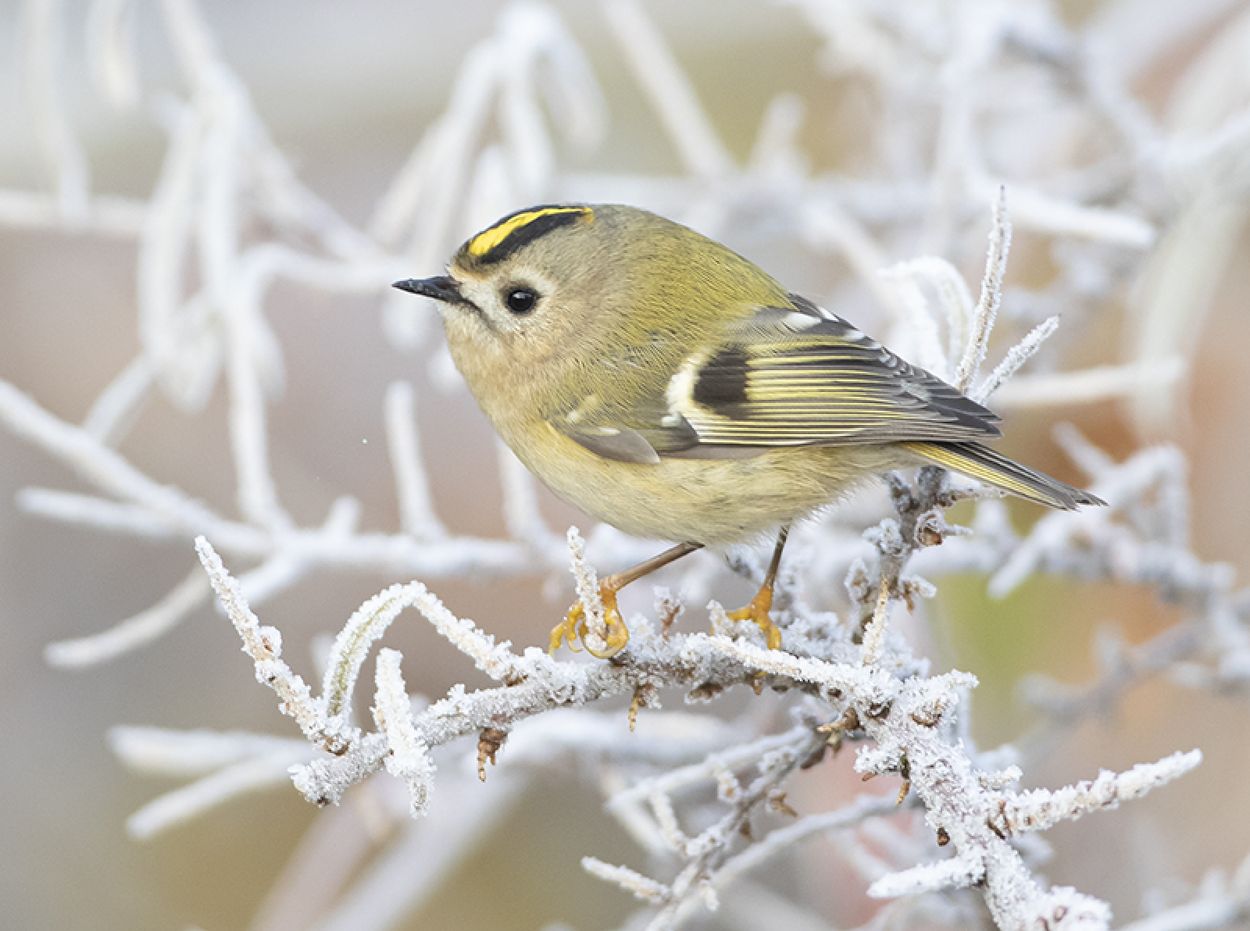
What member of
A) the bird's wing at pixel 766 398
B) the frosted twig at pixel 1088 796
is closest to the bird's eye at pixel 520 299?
the bird's wing at pixel 766 398

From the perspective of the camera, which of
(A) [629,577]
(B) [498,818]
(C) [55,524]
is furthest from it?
(C) [55,524]

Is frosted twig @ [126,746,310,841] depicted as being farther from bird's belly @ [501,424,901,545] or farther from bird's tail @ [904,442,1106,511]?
bird's tail @ [904,442,1106,511]

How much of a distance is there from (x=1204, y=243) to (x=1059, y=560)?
68cm

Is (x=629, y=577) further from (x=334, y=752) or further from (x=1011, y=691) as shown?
(x=1011, y=691)

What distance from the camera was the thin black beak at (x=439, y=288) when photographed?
1.47 meters

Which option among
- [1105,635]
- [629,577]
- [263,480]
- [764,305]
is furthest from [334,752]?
[1105,635]

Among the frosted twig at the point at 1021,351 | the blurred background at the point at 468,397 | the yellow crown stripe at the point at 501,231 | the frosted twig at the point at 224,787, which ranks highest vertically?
the blurred background at the point at 468,397

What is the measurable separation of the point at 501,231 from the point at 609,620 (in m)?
0.56

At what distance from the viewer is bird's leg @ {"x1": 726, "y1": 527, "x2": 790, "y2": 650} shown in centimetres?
111

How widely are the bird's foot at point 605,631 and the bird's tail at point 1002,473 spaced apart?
0.97 ft

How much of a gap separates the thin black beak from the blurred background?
254 millimetres

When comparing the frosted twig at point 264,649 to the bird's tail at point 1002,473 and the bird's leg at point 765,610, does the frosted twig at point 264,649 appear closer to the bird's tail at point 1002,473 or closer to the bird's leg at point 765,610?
the bird's leg at point 765,610

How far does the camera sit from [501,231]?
1.49 m

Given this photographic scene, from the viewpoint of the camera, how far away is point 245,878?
286 centimetres
